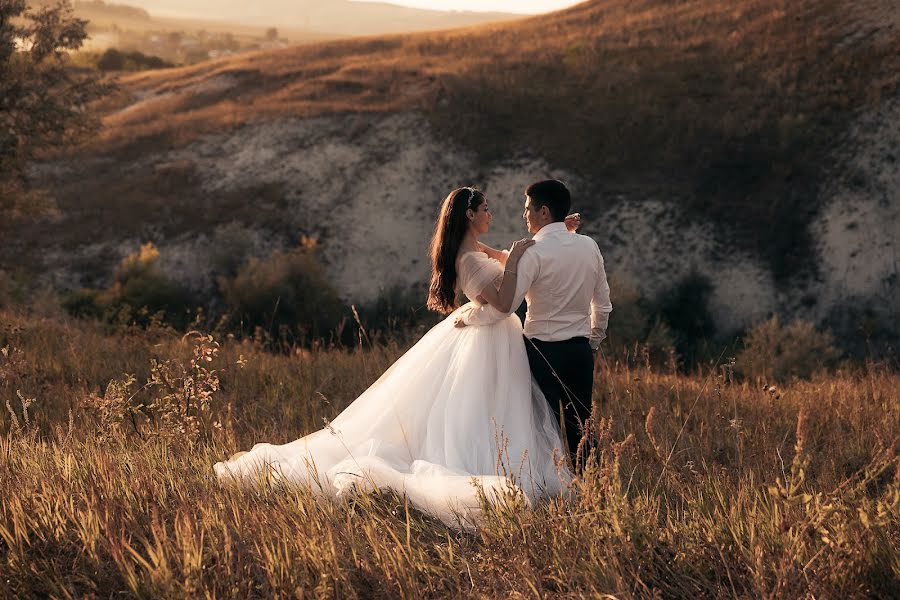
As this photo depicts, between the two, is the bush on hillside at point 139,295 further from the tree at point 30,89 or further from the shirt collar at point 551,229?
the shirt collar at point 551,229

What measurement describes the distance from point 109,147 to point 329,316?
735 inches

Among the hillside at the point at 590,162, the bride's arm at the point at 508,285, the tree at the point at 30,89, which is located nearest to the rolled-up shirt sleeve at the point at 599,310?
the bride's arm at the point at 508,285

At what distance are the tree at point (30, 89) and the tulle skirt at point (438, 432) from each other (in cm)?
1585

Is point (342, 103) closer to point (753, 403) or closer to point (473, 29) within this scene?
point (473, 29)

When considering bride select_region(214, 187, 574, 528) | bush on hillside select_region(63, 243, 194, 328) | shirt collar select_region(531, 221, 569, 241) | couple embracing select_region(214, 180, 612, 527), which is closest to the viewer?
bride select_region(214, 187, 574, 528)

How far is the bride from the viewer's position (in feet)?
17.9

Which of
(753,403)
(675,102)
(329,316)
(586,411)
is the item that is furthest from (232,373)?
(675,102)


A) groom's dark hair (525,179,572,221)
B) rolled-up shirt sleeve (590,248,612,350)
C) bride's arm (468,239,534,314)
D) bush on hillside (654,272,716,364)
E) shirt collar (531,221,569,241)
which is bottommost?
bush on hillside (654,272,716,364)

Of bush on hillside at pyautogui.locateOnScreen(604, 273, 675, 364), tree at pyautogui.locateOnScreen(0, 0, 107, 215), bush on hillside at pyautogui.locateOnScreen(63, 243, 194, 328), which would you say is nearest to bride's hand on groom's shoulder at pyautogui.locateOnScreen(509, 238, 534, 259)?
bush on hillside at pyautogui.locateOnScreen(604, 273, 675, 364)

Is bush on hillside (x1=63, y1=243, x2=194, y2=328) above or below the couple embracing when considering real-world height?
below

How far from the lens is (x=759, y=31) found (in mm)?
35344

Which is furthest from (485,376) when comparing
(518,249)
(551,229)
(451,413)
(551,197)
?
(551,197)

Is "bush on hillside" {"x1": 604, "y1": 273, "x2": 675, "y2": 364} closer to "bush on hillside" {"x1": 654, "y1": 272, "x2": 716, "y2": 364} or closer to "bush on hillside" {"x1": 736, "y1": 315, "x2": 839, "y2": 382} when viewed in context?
"bush on hillside" {"x1": 654, "y1": 272, "x2": 716, "y2": 364}

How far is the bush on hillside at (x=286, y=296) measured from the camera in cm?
2262
